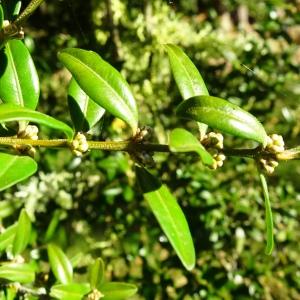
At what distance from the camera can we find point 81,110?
0.92 meters

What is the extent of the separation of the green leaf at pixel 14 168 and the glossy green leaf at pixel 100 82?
151 mm

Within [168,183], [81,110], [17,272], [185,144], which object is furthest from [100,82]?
[168,183]

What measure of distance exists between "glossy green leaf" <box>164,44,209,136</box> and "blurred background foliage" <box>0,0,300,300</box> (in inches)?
32.5

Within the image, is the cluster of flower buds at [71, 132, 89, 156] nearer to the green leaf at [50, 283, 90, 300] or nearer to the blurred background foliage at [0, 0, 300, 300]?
the green leaf at [50, 283, 90, 300]

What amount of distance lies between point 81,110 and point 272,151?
34cm

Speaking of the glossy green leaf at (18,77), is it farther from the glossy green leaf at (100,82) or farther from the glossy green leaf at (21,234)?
the glossy green leaf at (21,234)

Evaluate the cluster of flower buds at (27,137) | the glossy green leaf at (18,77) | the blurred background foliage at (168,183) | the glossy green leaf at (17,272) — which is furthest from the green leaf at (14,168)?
the blurred background foliage at (168,183)

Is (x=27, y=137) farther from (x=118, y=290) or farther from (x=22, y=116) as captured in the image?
(x=118, y=290)

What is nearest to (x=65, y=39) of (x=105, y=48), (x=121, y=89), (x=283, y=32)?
(x=105, y=48)

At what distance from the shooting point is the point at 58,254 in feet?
4.18

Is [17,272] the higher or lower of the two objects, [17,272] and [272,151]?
the lower

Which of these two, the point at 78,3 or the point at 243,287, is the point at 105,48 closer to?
the point at 78,3

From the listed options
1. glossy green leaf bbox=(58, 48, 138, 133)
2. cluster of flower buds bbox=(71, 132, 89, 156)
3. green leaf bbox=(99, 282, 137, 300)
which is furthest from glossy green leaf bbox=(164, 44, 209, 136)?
green leaf bbox=(99, 282, 137, 300)

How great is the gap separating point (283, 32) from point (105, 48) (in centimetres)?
83
